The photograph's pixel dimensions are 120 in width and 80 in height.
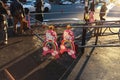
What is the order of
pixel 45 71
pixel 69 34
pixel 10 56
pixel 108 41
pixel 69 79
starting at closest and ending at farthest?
pixel 69 79 < pixel 45 71 < pixel 69 34 < pixel 10 56 < pixel 108 41

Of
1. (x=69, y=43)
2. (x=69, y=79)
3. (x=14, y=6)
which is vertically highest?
(x=14, y=6)

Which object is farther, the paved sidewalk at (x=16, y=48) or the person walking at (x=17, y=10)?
the person walking at (x=17, y=10)

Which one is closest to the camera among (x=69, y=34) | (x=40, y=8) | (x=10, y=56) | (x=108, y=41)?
(x=69, y=34)

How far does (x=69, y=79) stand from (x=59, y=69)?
2.86 feet

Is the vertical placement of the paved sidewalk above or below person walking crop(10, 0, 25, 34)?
below

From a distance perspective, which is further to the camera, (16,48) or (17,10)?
(17,10)

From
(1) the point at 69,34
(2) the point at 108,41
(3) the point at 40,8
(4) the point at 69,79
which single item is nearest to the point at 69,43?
(1) the point at 69,34

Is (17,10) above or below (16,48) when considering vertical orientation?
above

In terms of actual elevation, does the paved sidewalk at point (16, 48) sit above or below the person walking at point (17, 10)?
below

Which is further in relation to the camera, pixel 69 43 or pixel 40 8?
pixel 40 8

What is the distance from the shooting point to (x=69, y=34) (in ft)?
31.0

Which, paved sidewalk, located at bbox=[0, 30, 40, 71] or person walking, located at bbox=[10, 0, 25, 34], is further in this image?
person walking, located at bbox=[10, 0, 25, 34]

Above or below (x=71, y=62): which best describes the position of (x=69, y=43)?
above

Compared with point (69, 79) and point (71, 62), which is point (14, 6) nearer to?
point (71, 62)
